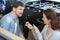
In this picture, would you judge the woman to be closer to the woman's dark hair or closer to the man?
the woman's dark hair

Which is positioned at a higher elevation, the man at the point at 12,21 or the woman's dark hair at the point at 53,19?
the woman's dark hair at the point at 53,19

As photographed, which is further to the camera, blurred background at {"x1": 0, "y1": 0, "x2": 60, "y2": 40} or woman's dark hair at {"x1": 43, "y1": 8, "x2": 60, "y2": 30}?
blurred background at {"x1": 0, "y1": 0, "x2": 60, "y2": 40}

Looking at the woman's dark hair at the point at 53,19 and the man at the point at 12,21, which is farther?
the man at the point at 12,21

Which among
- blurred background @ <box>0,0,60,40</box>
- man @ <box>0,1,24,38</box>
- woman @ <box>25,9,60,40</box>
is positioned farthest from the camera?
blurred background @ <box>0,0,60,40</box>

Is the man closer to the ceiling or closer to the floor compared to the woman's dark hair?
closer to the floor

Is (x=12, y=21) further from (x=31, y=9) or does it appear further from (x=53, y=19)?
(x=31, y=9)

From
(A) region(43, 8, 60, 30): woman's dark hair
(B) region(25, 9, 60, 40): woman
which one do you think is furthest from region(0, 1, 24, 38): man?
(A) region(43, 8, 60, 30): woman's dark hair

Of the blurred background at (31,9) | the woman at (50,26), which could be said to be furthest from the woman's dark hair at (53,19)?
the blurred background at (31,9)

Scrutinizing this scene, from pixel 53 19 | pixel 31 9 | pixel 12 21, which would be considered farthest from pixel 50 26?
pixel 31 9

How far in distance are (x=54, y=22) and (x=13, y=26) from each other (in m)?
0.92

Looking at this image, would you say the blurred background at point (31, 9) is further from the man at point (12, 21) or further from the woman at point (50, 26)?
the woman at point (50, 26)

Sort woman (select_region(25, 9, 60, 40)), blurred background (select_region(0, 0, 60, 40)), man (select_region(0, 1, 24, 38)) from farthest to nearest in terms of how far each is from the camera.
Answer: blurred background (select_region(0, 0, 60, 40)), man (select_region(0, 1, 24, 38)), woman (select_region(25, 9, 60, 40))

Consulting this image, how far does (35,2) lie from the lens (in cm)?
426

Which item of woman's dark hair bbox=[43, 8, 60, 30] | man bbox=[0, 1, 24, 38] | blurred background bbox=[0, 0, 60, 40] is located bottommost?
blurred background bbox=[0, 0, 60, 40]
